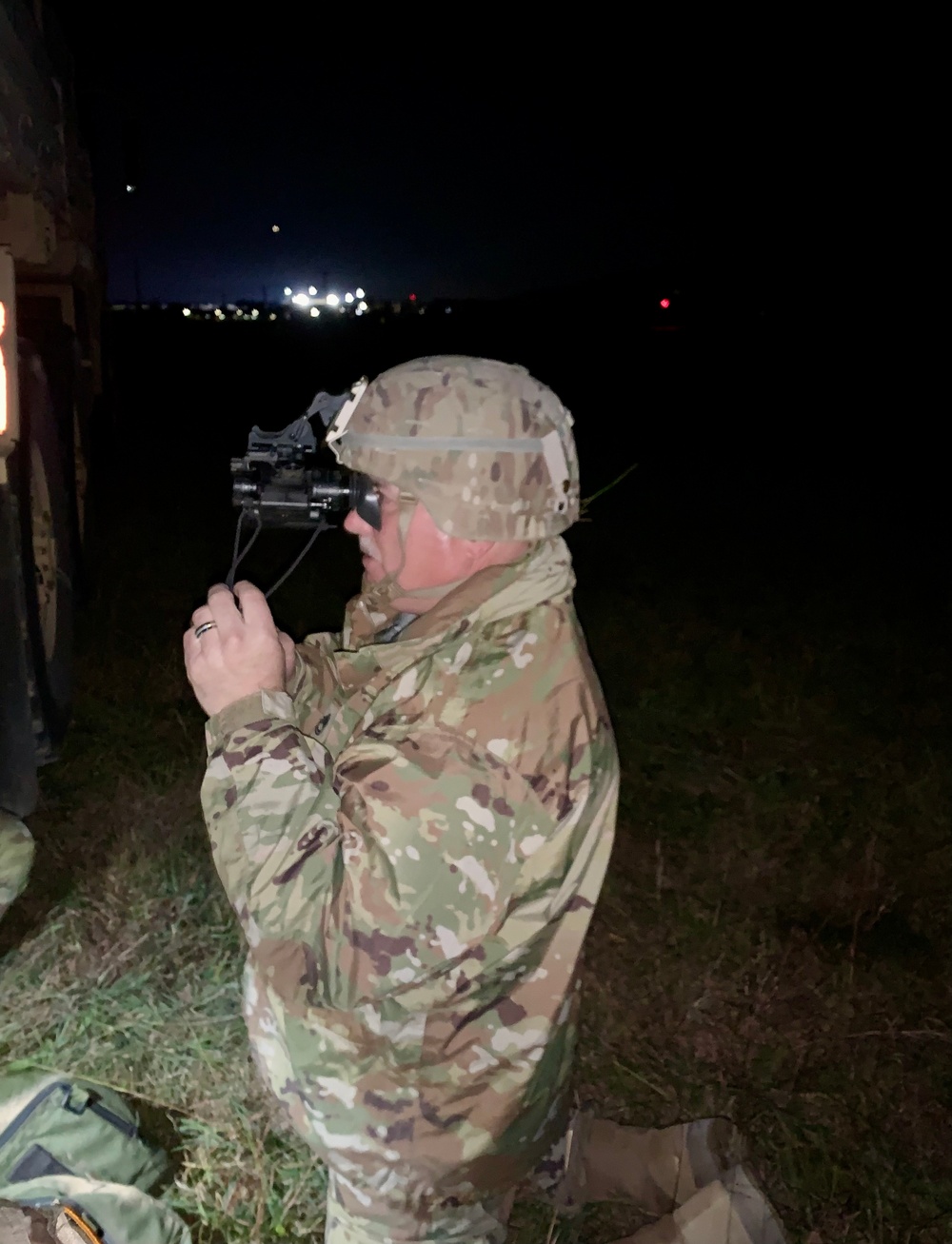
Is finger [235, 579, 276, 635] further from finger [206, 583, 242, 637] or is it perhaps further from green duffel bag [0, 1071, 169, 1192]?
green duffel bag [0, 1071, 169, 1192]

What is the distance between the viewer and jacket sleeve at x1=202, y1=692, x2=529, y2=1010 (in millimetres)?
1452

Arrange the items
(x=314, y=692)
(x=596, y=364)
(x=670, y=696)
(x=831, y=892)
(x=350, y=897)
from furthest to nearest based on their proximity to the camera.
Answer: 1. (x=596, y=364)
2. (x=670, y=696)
3. (x=831, y=892)
4. (x=314, y=692)
5. (x=350, y=897)

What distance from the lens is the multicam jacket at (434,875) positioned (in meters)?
1.47

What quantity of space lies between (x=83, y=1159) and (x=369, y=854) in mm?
1457

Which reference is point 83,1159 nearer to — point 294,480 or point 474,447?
point 294,480

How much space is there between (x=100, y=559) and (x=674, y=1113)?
611cm

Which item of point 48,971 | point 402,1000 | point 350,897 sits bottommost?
point 48,971

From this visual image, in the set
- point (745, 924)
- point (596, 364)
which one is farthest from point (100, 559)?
point (596, 364)

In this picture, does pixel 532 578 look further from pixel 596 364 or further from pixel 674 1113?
pixel 596 364

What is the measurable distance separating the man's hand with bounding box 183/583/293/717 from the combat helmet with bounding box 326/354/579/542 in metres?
0.33

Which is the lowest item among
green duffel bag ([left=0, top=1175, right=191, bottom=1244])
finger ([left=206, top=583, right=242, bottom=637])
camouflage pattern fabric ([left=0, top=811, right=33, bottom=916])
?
green duffel bag ([left=0, top=1175, right=191, bottom=1244])

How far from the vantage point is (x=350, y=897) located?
1457mm

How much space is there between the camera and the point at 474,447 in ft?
5.50

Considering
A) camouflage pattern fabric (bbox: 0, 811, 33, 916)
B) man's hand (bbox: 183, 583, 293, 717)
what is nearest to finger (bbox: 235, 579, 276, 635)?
man's hand (bbox: 183, 583, 293, 717)
